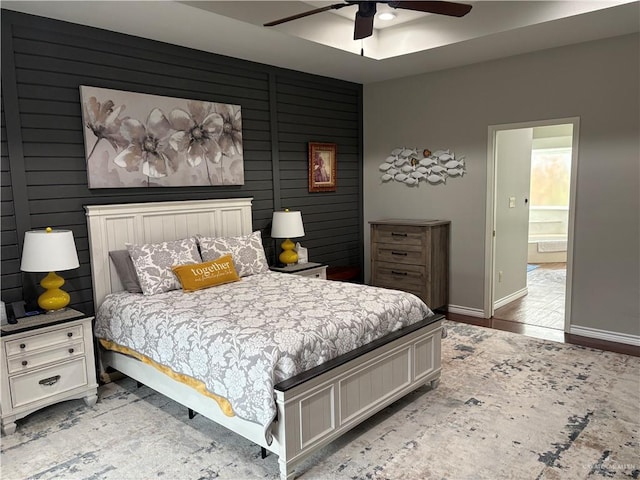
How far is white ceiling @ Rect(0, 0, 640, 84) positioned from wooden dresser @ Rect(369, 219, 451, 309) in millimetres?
1673

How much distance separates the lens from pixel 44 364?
302 centimetres

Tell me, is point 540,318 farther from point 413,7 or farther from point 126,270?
point 126,270

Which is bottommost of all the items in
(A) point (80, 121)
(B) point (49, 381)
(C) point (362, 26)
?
(B) point (49, 381)

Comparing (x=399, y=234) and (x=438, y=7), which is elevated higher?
(x=438, y=7)

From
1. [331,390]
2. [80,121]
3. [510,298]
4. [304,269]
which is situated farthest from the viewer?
[510,298]

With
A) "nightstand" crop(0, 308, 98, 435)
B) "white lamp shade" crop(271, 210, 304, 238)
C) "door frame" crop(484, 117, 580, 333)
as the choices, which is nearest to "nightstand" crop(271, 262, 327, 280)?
"white lamp shade" crop(271, 210, 304, 238)

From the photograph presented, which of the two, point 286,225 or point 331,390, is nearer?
point 331,390

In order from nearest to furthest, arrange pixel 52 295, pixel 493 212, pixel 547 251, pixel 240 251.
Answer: pixel 52 295
pixel 240 251
pixel 493 212
pixel 547 251

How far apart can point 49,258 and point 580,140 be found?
170 inches

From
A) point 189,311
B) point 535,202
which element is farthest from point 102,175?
point 535,202

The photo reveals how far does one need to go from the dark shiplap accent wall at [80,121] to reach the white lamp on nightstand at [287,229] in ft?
0.75

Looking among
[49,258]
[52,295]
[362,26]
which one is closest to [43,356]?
[52,295]

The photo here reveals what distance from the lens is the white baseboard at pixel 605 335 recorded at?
4121 millimetres

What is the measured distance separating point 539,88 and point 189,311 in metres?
3.72
